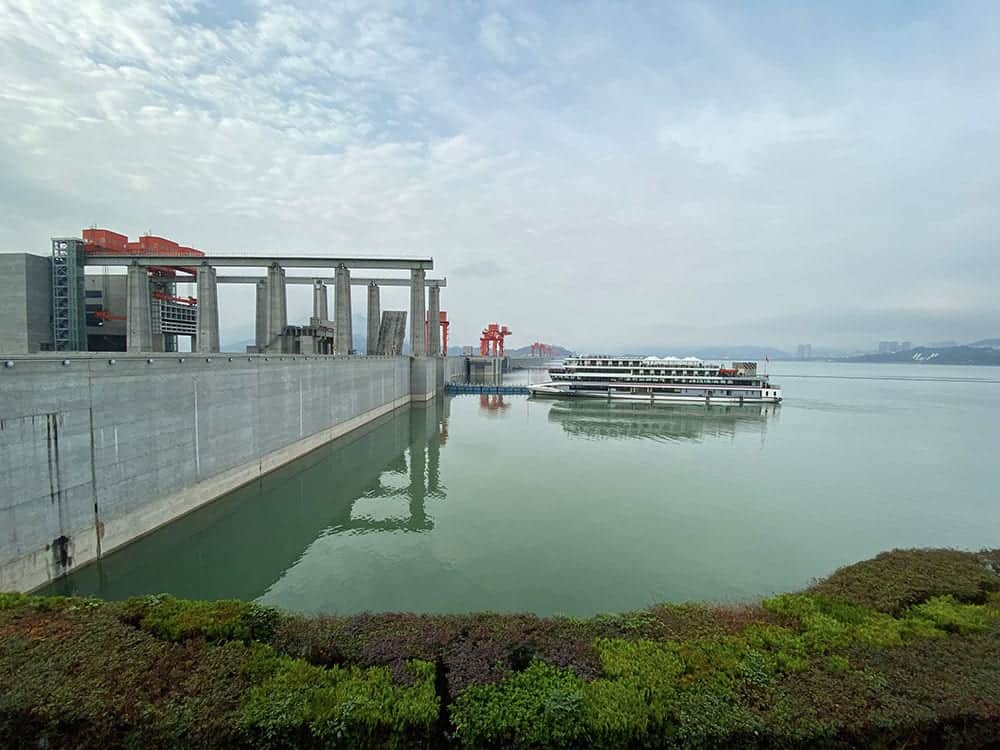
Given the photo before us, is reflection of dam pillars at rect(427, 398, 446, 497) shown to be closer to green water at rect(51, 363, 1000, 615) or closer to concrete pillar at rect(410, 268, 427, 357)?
green water at rect(51, 363, 1000, 615)

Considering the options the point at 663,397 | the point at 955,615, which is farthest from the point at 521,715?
the point at 663,397

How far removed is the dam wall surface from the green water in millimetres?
816

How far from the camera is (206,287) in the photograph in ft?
131

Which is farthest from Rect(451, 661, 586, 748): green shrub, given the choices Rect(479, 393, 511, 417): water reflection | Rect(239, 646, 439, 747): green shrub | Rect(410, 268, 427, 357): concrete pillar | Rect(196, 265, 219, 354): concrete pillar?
Rect(196, 265, 219, 354): concrete pillar

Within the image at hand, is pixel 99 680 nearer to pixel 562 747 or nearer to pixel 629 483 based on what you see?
pixel 562 747

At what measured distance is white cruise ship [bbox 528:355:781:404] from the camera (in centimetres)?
5062

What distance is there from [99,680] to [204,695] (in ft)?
3.75

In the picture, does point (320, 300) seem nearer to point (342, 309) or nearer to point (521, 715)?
point (342, 309)

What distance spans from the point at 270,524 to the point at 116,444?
5267 mm

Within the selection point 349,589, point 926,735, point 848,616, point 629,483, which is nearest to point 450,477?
point 629,483

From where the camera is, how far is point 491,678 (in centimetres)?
499

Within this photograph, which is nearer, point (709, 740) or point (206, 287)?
point (709, 740)

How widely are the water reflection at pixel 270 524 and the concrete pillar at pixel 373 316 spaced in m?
24.7

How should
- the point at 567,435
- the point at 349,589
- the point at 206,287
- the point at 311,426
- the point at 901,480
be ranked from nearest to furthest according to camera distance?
the point at 349,589
the point at 901,480
the point at 311,426
the point at 567,435
the point at 206,287
